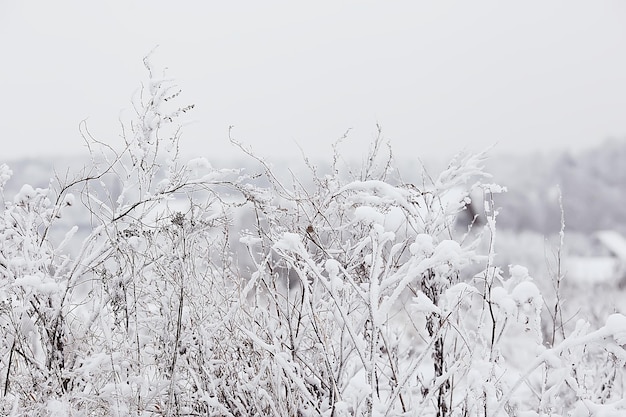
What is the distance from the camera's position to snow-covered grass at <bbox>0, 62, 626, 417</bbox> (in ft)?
10.4

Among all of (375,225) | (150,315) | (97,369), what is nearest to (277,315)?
(150,315)

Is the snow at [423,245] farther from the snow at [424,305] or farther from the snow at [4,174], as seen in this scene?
the snow at [4,174]

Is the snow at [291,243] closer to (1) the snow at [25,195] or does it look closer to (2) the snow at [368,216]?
(2) the snow at [368,216]

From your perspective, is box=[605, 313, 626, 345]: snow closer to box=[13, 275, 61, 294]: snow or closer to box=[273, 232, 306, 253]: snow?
box=[273, 232, 306, 253]: snow

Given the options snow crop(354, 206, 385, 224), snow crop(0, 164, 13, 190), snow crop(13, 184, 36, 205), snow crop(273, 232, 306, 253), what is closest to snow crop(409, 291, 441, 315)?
snow crop(354, 206, 385, 224)

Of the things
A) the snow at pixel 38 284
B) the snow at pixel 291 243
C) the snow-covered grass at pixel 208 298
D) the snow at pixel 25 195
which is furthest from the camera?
the snow at pixel 25 195

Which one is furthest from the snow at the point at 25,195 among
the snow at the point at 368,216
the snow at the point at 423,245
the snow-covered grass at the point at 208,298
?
the snow at the point at 423,245

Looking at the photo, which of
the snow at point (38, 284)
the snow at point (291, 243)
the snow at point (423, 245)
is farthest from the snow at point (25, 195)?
the snow at point (423, 245)

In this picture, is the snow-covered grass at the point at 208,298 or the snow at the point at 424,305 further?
the snow-covered grass at the point at 208,298

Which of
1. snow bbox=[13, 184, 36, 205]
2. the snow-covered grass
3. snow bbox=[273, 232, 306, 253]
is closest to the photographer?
snow bbox=[273, 232, 306, 253]

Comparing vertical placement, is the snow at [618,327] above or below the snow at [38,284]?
above

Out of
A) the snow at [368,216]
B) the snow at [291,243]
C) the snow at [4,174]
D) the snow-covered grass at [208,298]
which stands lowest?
the snow-covered grass at [208,298]

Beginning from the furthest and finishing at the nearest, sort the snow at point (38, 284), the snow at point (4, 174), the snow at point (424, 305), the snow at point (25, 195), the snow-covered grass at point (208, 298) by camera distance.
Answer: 1. the snow at point (4, 174)
2. the snow at point (25, 195)
3. the snow at point (38, 284)
4. the snow-covered grass at point (208, 298)
5. the snow at point (424, 305)

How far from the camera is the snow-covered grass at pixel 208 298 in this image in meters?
3.18
